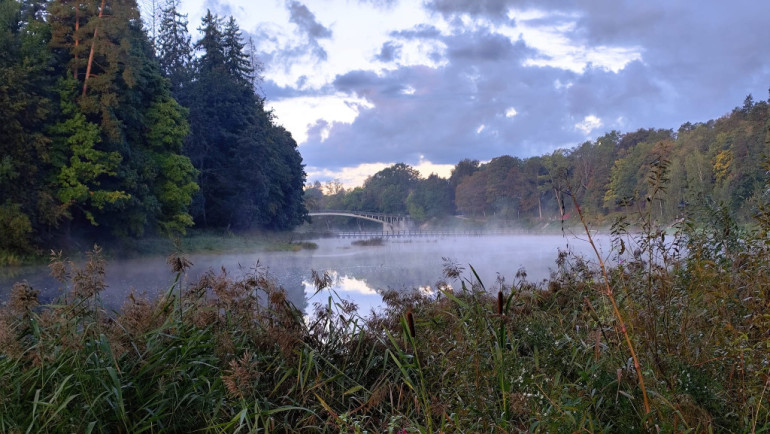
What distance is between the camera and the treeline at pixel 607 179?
302 centimetres

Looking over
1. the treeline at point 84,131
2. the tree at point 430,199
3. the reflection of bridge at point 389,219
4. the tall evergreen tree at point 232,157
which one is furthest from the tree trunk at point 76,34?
the reflection of bridge at point 389,219

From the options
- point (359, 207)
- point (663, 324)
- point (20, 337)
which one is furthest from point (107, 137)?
point (663, 324)

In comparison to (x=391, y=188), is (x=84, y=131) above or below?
above

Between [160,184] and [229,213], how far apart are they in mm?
5607

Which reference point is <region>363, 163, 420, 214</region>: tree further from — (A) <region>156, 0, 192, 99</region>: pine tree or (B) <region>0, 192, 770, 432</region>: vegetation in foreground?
(B) <region>0, 192, 770, 432</region>: vegetation in foreground

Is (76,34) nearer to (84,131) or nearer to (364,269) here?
(84,131)

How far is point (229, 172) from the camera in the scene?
26875mm

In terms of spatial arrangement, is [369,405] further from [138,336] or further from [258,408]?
[138,336]

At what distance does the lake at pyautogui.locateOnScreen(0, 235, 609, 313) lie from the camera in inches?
308

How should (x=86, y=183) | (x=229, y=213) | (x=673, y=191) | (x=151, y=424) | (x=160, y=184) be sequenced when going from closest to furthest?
(x=151, y=424), (x=673, y=191), (x=86, y=183), (x=160, y=184), (x=229, y=213)

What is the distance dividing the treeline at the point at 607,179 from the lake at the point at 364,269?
42.0 inches

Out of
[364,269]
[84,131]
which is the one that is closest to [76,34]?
[84,131]

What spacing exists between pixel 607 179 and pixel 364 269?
496 centimetres

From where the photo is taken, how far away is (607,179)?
980 centimetres
